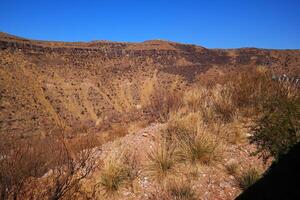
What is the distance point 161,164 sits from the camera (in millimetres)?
4801

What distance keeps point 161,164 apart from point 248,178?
4.65ft

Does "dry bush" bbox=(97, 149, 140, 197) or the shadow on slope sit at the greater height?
the shadow on slope

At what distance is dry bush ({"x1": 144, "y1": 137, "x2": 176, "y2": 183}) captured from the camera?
466 centimetres

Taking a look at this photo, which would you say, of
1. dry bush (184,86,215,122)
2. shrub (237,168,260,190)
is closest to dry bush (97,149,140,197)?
shrub (237,168,260,190)

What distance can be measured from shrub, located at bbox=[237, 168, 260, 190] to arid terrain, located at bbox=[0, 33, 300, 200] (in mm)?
80

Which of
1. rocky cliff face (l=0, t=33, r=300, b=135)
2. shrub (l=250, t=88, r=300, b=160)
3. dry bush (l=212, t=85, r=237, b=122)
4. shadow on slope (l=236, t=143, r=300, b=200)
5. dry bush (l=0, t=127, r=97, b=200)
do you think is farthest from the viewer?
rocky cliff face (l=0, t=33, r=300, b=135)

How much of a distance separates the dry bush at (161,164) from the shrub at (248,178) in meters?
1.08

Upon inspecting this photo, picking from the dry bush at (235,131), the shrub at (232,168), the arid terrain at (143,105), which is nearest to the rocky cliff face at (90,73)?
the arid terrain at (143,105)

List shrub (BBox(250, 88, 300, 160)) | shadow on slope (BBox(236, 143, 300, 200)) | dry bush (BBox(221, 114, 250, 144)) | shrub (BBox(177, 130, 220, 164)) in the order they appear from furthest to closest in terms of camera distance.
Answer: dry bush (BBox(221, 114, 250, 144)), shrub (BBox(177, 130, 220, 164)), shrub (BBox(250, 88, 300, 160)), shadow on slope (BBox(236, 143, 300, 200))

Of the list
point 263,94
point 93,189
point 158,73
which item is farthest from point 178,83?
point 93,189

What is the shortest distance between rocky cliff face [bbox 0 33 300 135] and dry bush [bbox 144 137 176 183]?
23690 millimetres

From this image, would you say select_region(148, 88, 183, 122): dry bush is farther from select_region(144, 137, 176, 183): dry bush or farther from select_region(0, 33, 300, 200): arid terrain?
select_region(144, 137, 176, 183): dry bush

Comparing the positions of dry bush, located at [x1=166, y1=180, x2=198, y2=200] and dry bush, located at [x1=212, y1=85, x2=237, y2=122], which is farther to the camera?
dry bush, located at [x1=212, y1=85, x2=237, y2=122]

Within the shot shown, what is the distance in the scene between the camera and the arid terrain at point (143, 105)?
452 centimetres
